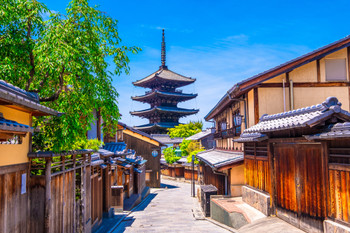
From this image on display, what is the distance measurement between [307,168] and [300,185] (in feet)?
2.49

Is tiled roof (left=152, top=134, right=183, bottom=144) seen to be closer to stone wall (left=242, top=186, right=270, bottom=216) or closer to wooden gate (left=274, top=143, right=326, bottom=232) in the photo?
stone wall (left=242, top=186, right=270, bottom=216)

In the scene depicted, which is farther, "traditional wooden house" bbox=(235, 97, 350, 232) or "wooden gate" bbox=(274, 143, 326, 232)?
"wooden gate" bbox=(274, 143, 326, 232)

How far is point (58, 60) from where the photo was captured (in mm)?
8031

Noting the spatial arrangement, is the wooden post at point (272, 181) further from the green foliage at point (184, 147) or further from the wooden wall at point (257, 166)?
the green foliage at point (184, 147)

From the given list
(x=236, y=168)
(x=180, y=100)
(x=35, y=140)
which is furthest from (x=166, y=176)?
(x=35, y=140)

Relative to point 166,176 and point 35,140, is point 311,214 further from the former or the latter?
point 166,176

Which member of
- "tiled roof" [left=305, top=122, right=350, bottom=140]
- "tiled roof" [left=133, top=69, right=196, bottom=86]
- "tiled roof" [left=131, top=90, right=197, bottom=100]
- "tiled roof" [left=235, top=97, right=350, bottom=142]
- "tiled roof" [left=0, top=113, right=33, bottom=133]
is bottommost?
"tiled roof" [left=305, top=122, right=350, bottom=140]

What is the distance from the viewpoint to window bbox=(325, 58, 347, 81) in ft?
48.6

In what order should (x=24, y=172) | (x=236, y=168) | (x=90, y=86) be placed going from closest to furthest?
1. (x=24, y=172)
2. (x=90, y=86)
3. (x=236, y=168)

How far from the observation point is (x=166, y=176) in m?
54.9

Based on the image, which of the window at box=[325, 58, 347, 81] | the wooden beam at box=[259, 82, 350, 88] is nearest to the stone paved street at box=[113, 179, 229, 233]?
the wooden beam at box=[259, 82, 350, 88]

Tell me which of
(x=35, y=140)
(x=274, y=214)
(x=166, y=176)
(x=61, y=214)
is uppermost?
(x=35, y=140)

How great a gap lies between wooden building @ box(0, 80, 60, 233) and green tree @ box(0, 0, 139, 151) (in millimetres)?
1167

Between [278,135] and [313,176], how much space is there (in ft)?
8.12
